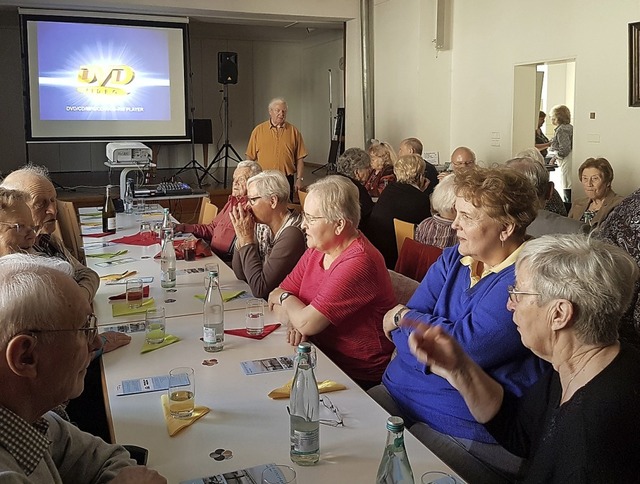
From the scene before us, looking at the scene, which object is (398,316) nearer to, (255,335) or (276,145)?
(255,335)

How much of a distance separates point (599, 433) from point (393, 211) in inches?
132

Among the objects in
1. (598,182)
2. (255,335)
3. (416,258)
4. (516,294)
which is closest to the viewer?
(516,294)

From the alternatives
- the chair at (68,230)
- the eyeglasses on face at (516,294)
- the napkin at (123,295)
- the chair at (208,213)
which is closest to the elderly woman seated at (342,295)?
the napkin at (123,295)

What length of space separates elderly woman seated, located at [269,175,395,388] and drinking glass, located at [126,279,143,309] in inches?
23.2

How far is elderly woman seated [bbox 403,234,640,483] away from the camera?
1377 millimetres

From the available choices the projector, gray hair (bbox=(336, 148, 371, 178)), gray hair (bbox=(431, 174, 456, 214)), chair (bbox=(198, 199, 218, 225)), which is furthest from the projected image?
gray hair (bbox=(431, 174, 456, 214))

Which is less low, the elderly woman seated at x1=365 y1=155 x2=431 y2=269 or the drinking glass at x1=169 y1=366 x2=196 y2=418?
the elderly woman seated at x1=365 y1=155 x2=431 y2=269

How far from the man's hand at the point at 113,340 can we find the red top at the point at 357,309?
718mm

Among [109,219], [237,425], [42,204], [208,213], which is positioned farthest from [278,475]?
[208,213]

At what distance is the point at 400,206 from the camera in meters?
4.67

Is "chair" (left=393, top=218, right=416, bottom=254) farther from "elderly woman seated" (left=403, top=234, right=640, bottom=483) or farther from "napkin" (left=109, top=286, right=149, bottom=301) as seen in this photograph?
"elderly woman seated" (left=403, top=234, right=640, bottom=483)

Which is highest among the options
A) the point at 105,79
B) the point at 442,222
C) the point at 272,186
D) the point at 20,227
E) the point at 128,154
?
the point at 105,79

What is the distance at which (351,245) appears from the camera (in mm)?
2631

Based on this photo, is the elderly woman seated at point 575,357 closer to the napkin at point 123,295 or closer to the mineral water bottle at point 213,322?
the mineral water bottle at point 213,322
